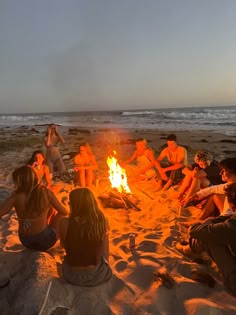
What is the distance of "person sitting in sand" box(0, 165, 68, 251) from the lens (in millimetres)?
3996

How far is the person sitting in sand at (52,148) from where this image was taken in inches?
354

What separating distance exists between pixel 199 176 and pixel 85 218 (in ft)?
12.1

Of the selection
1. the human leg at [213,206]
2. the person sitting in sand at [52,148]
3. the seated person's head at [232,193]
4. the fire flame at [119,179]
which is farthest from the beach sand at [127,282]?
the person sitting in sand at [52,148]

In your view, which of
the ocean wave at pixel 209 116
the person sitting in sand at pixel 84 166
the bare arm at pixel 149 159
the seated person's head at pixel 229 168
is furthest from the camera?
the ocean wave at pixel 209 116

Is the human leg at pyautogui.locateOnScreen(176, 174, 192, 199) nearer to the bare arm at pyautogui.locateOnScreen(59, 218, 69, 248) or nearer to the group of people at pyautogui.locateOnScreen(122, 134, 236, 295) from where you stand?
the group of people at pyautogui.locateOnScreen(122, 134, 236, 295)

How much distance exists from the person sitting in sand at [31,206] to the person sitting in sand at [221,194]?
2.71 metres

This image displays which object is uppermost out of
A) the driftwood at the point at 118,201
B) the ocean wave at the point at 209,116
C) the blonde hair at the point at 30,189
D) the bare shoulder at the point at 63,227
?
the ocean wave at the point at 209,116

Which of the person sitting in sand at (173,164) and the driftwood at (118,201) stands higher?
the person sitting in sand at (173,164)

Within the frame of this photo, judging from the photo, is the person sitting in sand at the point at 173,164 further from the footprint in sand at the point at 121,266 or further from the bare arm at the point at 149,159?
the footprint in sand at the point at 121,266

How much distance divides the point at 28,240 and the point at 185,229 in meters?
2.94

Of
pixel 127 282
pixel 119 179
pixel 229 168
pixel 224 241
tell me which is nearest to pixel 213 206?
pixel 229 168

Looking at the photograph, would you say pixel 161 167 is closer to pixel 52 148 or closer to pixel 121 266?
pixel 52 148

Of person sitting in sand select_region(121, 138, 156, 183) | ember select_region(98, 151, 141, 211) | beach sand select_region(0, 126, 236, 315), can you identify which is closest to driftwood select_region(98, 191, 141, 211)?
ember select_region(98, 151, 141, 211)

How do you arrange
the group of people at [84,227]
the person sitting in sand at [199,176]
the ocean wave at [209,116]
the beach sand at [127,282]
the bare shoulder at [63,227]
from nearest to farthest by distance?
1. the beach sand at [127,282]
2. the group of people at [84,227]
3. the bare shoulder at [63,227]
4. the person sitting in sand at [199,176]
5. the ocean wave at [209,116]
